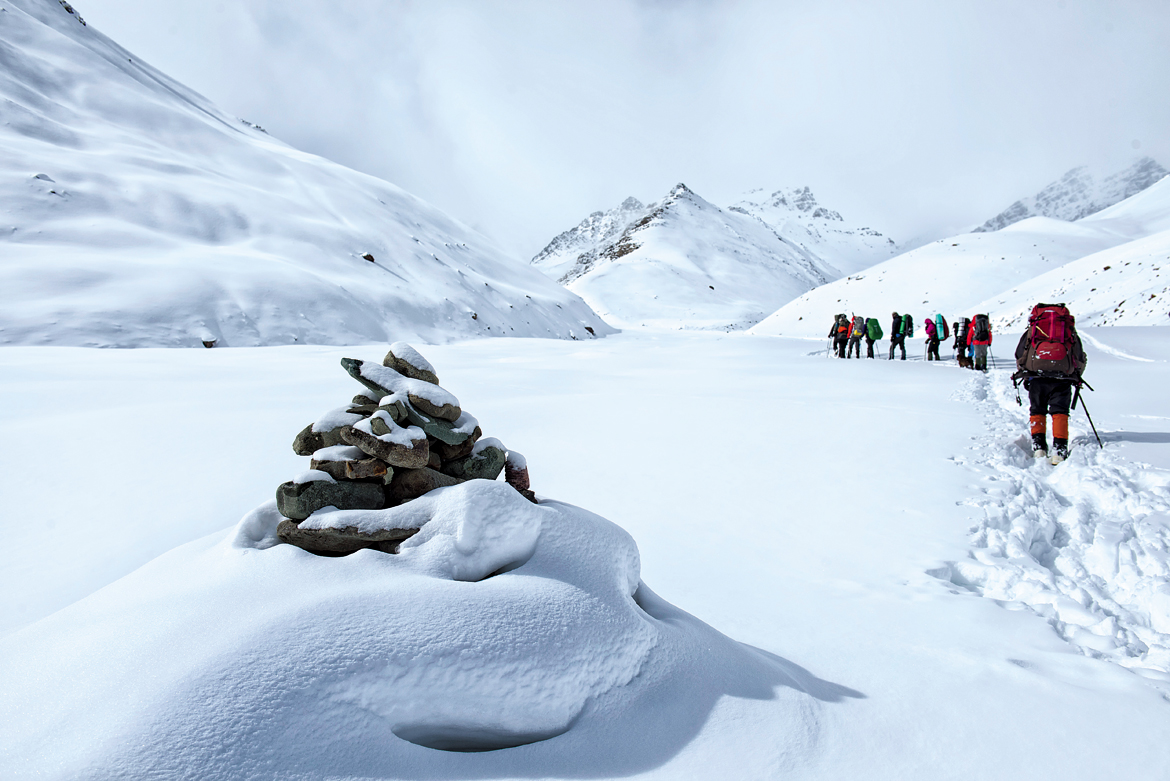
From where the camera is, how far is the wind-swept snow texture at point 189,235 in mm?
18969

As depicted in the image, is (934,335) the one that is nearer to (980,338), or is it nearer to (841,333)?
(841,333)

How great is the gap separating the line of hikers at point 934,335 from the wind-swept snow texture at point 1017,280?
990 cm

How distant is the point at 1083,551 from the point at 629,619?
159 inches

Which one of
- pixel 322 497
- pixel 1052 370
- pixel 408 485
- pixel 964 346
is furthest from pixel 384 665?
pixel 964 346

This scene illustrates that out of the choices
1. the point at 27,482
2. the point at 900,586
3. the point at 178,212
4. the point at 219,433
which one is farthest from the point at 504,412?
the point at 178,212

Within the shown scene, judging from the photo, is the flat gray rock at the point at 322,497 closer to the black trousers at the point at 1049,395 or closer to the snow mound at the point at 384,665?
the snow mound at the point at 384,665

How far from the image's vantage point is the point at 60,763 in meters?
1.37

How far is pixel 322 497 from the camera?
2.64 m

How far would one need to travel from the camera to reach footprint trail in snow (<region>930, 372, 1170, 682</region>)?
3.23 metres

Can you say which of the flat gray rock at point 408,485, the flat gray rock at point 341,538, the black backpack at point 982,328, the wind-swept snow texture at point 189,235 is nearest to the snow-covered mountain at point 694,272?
the wind-swept snow texture at point 189,235

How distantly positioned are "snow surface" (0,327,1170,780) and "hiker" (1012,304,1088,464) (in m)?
0.41

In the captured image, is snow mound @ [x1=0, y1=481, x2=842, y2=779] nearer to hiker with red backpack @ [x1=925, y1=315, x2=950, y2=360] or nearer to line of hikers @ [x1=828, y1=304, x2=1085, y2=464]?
line of hikers @ [x1=828, y1=304, x2=1085, y2=464]

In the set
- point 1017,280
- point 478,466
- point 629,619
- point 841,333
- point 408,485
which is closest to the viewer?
point 629,619

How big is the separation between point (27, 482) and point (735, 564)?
612 centimetres
